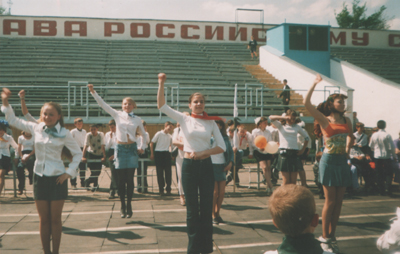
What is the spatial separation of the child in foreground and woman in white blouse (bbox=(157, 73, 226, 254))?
2.36 m

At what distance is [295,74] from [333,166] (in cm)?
1496

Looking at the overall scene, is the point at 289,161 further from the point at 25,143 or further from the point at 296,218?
the point at 25,143

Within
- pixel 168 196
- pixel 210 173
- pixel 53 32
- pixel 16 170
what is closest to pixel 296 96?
pixel 168 196

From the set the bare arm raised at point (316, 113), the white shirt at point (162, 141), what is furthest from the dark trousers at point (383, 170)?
the white shirt at point (162, 141)

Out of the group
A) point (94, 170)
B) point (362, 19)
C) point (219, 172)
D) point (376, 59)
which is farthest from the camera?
point (362, 19)

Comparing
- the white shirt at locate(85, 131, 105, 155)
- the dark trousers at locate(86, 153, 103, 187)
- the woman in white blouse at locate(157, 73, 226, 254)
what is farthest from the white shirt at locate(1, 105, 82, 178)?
the white shirt at locate(85, 131, 105, 155)

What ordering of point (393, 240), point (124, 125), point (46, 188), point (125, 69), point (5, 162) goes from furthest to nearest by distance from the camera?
point (125, 69), point (5, 162), point (124, 125), point (46, 188), point (393, 240)

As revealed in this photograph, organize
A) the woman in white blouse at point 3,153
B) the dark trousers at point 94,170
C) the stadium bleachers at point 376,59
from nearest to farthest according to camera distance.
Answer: the woman in white blouse at point 3,153 → the dark trousers at point 94,170 → the stadium bleachers at point 376,59

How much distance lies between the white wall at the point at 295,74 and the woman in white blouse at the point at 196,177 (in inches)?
448

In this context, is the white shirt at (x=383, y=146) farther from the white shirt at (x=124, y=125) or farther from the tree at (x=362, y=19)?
the tree at (x=362, y=19)

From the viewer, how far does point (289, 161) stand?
6.96m

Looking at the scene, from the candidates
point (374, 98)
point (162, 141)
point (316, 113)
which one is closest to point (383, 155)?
point (316, 113)

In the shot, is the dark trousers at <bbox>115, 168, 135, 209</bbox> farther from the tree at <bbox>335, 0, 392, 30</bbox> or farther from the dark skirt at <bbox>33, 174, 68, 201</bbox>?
the tree at <bbox>335, 0, 392, 30</bbox>

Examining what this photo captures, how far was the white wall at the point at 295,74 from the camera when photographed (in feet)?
51.8
